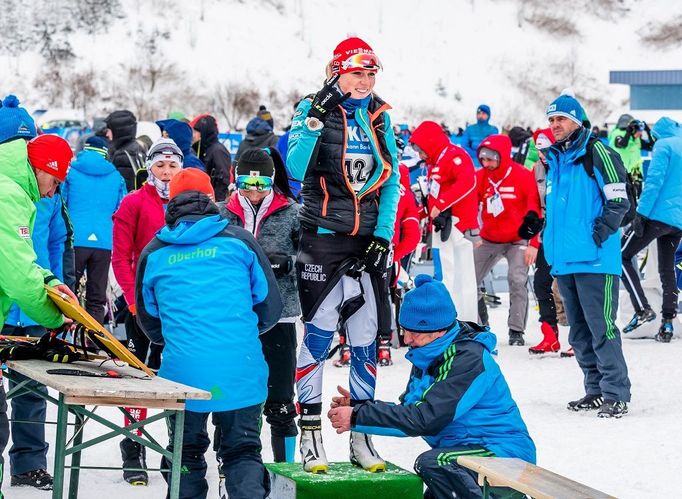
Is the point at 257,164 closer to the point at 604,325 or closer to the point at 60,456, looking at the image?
the point at 60,456

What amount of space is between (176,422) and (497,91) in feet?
171

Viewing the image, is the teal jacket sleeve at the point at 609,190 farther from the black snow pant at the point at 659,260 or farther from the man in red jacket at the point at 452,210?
the black snow pant at the point at 659,260

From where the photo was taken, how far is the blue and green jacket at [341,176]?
5.30 m

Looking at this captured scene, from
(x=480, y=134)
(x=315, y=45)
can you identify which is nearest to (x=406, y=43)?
(x=315, y=45)

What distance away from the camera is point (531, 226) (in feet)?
31.4

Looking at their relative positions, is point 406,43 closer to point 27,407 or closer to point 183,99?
point 183,99

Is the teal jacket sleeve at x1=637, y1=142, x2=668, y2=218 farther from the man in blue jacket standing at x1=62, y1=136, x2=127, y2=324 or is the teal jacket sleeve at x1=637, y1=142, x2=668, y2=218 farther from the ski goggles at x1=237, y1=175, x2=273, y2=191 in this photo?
the ski goggles at x1=237, y1=175, x2=273, y2=191

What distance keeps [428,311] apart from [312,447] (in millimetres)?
815

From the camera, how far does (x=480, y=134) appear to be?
18.0 metres

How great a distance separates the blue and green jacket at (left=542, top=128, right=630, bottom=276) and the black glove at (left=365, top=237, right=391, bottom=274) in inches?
92.5

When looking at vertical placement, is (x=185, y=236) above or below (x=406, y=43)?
below

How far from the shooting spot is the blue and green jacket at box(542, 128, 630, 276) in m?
7.33

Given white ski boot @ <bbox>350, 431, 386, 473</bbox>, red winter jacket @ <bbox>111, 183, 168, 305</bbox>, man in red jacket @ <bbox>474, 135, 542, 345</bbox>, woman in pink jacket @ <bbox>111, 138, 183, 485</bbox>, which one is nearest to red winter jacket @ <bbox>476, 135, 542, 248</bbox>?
man in red jacket @ <bbox>474, 135, 542, 345</bbox>

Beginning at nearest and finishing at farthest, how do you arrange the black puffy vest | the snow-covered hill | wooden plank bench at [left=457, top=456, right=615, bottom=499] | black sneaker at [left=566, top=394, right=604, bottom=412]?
wooden plank bench at [left=457, top=456, right=615, bottom=499] → the black puffy vest → black sneaker at [left=566, top=394, right=604, bottom=412] → the snow-covered hill
